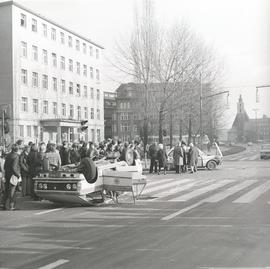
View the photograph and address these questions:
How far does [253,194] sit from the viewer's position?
14.6 metres

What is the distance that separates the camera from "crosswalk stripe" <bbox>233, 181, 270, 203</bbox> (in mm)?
13102

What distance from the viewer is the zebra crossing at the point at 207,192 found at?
44.7 ft

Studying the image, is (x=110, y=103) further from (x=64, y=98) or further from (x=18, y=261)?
(x=18, y=261)

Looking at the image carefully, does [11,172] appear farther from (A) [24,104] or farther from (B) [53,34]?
(B) [53,34]

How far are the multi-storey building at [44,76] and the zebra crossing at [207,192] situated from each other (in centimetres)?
2717

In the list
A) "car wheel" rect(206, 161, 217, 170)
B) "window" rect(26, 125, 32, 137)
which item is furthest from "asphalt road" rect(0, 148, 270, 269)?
"window" rect(26, 125, 32, 137)

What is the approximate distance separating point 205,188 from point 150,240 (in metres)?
9.38

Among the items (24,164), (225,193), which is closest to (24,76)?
(24,164)

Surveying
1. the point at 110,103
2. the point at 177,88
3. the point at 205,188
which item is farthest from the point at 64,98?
the point at 205,188

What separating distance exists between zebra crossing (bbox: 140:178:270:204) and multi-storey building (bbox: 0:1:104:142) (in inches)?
1070

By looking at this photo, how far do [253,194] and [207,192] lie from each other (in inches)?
58.0

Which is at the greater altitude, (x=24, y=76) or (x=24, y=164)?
(x=24, y=76)

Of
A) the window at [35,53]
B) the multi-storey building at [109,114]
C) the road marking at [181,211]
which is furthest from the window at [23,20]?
the multi-storey building at [109,114]

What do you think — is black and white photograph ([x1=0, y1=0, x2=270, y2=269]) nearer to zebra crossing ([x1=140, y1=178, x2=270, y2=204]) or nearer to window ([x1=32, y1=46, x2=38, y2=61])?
zebra crossing ([x1=140, y1=178, x2=270, y2=204])
